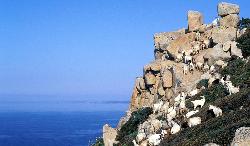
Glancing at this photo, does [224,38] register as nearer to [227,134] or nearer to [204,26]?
[204,26]

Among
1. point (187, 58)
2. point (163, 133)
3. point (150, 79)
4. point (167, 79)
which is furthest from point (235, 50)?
point (163, 133)

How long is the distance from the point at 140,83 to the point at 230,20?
1137cm

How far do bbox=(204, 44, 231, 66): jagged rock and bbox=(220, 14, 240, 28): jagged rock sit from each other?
5.93 m

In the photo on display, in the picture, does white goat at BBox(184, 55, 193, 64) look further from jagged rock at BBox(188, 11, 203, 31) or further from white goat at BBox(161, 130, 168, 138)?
white goat at BBox(161, 130, 168, 138)

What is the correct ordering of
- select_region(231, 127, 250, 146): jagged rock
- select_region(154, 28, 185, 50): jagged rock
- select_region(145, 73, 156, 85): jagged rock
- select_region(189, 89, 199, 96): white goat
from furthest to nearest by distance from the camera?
select_region(154, 28, 185, 50): jagged rock
select_region(145, 73, 156, 85): jagged rock
select_region(189, 89, 199, 96): white goat
select_region(231, 127, 250, 146): jagged rock

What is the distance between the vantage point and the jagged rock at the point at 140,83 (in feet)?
168

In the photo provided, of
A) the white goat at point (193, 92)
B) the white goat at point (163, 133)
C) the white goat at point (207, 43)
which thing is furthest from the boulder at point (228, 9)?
the white goat at point (163, 133)

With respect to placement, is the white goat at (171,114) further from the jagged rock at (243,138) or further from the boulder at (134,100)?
the jagged rock at (243,138)

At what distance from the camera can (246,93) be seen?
88.7 feet

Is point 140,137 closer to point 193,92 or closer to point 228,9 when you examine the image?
point 193,92

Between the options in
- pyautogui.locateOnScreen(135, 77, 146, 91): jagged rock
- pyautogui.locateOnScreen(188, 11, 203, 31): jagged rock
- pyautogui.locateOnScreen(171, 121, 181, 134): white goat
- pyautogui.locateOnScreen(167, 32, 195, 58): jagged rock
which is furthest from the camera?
pyautogui.locateOnScreen(188, 11, 203, 31): jagged rock

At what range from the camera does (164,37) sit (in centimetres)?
5616

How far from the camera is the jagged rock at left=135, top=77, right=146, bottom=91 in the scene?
51.2 metres

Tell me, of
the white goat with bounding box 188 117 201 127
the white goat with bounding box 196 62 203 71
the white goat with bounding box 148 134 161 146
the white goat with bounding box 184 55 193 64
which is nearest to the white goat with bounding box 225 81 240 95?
the white goat with bounding box 188 117 201 127
